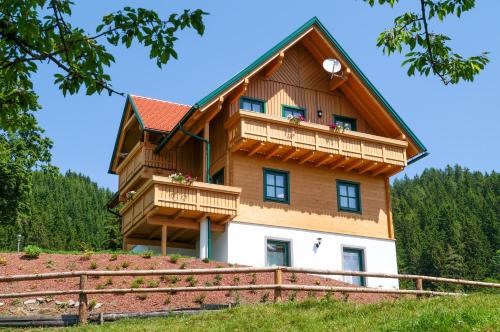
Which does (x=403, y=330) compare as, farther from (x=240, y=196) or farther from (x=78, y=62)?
(x=240, y=196)

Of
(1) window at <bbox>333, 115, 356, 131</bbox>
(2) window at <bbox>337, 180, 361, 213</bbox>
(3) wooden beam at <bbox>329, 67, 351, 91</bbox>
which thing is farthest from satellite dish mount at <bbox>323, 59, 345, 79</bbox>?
(2) window at <bbox>337, 180, 361, 213</bbox>

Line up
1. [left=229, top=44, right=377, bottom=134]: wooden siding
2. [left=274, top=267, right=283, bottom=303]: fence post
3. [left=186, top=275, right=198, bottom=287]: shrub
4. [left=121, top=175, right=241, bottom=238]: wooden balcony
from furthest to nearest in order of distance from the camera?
[left=229, top=44, right=377, bottom=134]: wooden siding, [left=121, top=175, right=241, bottom=238]: wooden balcony, [left=186, top=275, right=198, bottom=287]: shrub, [left=274, top=267, right=283, bottom=303]: fence post

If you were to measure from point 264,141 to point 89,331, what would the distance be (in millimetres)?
13928

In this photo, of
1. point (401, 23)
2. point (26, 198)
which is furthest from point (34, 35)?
point (26, 198)

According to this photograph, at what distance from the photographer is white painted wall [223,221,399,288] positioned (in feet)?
91.6

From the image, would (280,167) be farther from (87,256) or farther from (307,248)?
(87,256)

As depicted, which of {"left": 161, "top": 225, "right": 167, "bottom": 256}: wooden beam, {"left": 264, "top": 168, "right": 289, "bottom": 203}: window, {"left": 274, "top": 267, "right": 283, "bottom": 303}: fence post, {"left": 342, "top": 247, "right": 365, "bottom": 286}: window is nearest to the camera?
{"left": 274, "top": 267, "right": 283, "bottom": 303}: fence post

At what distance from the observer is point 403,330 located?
12875 millimetres

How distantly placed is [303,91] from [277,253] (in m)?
7.33

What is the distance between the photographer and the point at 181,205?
1060 inches

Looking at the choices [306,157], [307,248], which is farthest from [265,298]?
[306,157]

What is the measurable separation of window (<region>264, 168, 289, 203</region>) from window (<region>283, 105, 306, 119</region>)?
102 inches

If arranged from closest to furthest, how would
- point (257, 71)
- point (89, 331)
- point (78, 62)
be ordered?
point (78, 62) → point (89, 331) → point (257, 71)

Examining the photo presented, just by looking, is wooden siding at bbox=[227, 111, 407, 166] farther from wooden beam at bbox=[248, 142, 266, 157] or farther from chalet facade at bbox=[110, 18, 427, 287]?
wooden beam at bbox=[248, 142, 266, 157]
